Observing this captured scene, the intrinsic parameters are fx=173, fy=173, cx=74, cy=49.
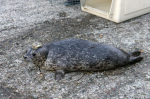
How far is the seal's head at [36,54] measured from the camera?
2.87m

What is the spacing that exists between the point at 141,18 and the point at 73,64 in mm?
2964

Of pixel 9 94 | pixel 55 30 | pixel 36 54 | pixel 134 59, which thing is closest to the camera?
pixel 9 94

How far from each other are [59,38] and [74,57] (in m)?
1.31

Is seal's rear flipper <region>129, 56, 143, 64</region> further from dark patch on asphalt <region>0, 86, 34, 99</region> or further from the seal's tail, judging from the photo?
dark patch on asphalt <region>0, 86, 34, 99</region>

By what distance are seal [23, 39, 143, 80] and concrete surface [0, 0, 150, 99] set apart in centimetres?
13

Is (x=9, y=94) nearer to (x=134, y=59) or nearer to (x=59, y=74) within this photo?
(x=59, y=74)

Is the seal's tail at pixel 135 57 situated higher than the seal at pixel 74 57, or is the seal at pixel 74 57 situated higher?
the seal at pixel 74 57

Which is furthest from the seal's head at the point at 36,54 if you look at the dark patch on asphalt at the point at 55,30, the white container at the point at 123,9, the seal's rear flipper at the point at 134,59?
the white container at the point at 123,9

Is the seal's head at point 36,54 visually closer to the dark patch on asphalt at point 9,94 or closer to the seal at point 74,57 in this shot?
the seal at point 74,57

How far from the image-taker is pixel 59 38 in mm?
4082

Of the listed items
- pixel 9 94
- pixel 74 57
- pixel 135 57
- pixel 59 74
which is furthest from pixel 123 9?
pixel 9 94

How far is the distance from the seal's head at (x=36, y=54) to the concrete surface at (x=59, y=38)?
30 cm

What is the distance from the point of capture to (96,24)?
15.3 feet

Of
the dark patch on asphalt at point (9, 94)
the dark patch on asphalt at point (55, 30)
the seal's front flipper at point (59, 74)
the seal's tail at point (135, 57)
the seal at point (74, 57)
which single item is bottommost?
the dark patch on asphalt at point (9, 94)
